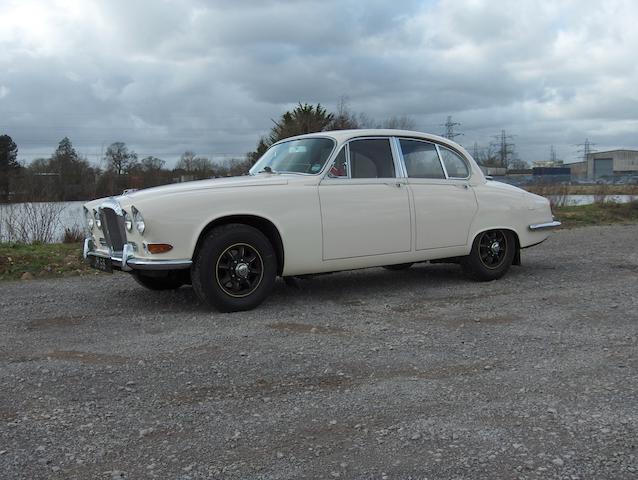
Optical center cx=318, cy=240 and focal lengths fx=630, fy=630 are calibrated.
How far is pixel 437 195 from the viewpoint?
6.97 metres

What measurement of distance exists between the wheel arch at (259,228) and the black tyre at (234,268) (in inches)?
2.3

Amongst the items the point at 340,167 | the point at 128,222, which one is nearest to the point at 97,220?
the point at 128,222

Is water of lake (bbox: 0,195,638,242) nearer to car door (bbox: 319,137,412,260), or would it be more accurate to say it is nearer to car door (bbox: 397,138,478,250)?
car door (bbox: 319,137,412,260)

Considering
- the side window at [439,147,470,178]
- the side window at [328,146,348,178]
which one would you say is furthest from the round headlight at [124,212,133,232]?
the side window at [439,147,470,178]

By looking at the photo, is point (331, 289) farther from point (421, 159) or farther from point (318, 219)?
point (421, 159)

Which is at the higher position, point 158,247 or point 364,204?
point 364,204

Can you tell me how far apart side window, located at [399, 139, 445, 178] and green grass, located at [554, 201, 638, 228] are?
909 cm

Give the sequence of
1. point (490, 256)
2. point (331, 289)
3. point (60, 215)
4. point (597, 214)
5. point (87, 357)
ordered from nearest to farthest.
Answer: point (87, 357) → point (331, 289) → point (490, 256) → point (60, 215) → point (597, 214)

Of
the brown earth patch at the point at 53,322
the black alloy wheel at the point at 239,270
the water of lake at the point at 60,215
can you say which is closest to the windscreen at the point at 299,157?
the black alloy wheel at the point at 239,270

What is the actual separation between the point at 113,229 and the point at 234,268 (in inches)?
49.5

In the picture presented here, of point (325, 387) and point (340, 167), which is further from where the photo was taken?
point (340, 167)

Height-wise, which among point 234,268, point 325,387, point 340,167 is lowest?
point 325,387

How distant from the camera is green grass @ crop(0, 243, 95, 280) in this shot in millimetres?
8547

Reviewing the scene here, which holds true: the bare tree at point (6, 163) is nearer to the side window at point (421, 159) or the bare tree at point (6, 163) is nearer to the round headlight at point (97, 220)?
the round headlight at point (97, 220)
